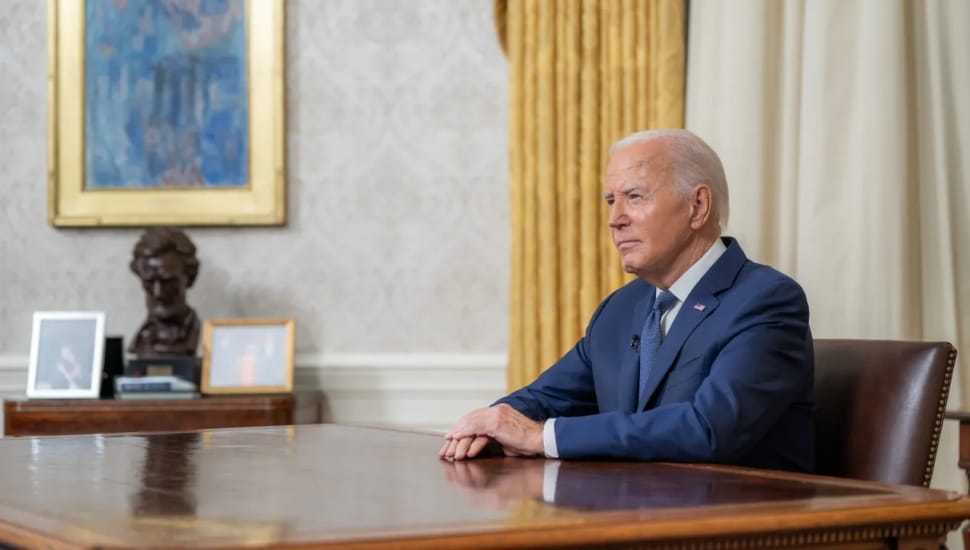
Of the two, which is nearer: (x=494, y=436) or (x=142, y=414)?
(x=494, y=436)

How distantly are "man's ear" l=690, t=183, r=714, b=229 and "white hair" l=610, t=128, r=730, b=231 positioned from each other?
10 millimetres

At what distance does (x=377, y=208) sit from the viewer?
18.5 ft

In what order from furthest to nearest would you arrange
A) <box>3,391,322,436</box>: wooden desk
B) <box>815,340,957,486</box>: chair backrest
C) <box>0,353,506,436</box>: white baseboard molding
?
<box>0,353,506,436</box>: white baseboard molding → <box>3,391,322,436</box>: wooden desk → <box>815,340,957,486</box>: chair backrest

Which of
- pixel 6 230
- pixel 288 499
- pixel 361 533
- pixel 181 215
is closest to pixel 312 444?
pixel 288 499

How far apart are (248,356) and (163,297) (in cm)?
40

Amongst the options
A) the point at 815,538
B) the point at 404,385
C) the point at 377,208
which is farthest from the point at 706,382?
the point at 377,208

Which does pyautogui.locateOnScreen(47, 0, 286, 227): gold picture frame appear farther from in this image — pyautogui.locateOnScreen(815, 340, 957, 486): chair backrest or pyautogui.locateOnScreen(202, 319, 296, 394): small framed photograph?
pyautogui.locateOnScreen(815, 340, 957, 486): chair backrest

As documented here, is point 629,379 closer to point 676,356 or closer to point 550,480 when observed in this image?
point 676,356

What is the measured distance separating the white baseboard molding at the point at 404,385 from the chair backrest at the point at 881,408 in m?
2.62

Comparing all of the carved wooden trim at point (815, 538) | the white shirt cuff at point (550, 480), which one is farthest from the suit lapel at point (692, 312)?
the carved wooden trim at point (815, 538)

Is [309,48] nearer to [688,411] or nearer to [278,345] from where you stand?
[278,345]

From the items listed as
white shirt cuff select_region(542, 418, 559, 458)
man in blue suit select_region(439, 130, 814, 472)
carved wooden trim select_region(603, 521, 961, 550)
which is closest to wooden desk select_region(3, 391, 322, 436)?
man in blue suit select_region(439, 130, 814, 472)

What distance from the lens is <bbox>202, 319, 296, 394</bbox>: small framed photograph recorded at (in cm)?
511

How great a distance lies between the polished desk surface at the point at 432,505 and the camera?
5.27ft
